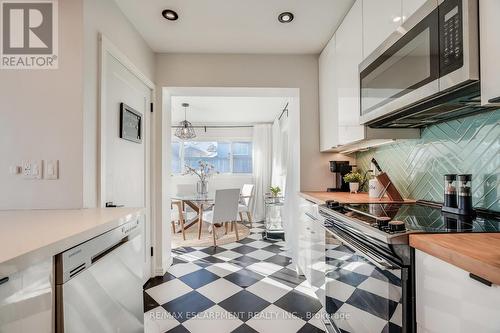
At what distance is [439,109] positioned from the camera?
1201 millimetres

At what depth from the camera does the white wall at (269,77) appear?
259 cm

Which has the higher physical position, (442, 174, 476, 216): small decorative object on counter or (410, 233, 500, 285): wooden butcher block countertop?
(442, 174, 476, 216): small decorative object on counter

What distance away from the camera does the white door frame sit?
5.24ft

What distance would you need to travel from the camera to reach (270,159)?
572cm

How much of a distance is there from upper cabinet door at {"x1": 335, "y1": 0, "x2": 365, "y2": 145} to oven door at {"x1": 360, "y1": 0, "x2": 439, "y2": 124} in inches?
7.3

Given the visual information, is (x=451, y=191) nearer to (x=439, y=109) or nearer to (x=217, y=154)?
(x=439, y=109)

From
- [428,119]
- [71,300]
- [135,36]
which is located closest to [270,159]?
[135,36]

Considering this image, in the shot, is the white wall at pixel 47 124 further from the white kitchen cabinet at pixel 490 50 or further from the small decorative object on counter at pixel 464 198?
the small decorative object on counter at pixel 464 198

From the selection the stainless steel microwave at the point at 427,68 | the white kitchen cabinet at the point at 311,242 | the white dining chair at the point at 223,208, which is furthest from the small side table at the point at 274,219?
the stainless steel microwave at the point at 427,68

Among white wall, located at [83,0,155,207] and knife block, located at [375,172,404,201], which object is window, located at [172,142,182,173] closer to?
white wall, located at [83,0,155,207]

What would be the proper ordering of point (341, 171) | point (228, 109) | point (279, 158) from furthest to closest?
point (279, 158), point (228, 109), point (341, 171)

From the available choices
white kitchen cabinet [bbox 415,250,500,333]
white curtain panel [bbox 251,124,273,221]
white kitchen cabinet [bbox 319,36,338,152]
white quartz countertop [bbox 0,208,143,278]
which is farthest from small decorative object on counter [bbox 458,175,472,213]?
white curtain panel [bbox 251,124,273,221]

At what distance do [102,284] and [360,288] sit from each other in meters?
1.11

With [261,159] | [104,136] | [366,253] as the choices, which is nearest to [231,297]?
[366,253]
